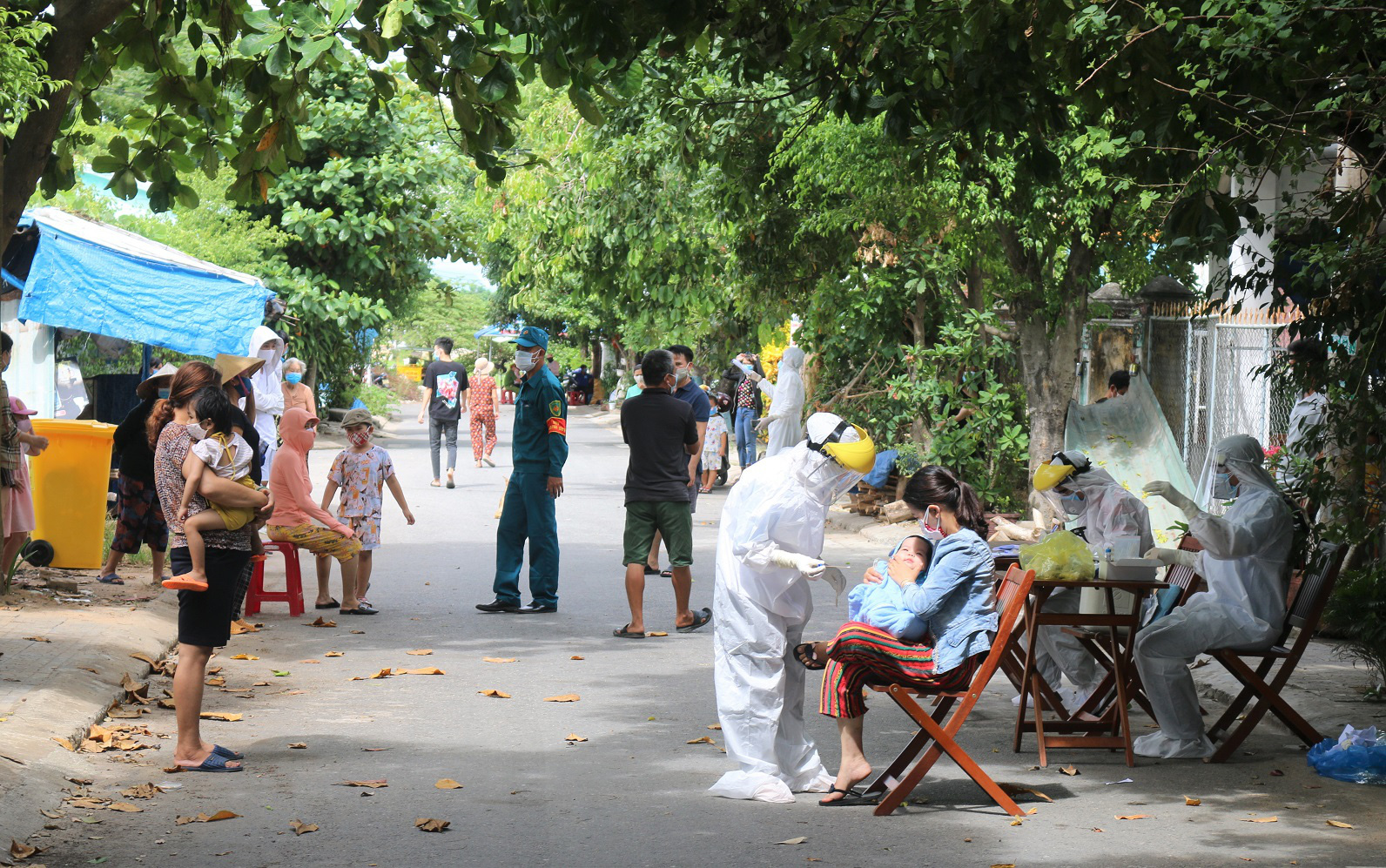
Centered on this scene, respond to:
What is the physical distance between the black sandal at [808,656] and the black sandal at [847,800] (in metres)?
0.52

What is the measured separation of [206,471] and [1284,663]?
5.05 meters

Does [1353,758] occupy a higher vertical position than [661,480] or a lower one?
lower

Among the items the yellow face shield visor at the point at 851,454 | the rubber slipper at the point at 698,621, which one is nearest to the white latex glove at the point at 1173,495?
the yellow face shield visor at the point at 851,454

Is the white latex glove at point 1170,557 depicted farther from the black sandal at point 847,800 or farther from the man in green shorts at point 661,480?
the man in green shorts at point 661,480

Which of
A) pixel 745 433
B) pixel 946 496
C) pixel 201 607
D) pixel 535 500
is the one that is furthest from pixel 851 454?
pixel 745 433

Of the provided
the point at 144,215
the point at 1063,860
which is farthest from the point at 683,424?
the point at 144,215

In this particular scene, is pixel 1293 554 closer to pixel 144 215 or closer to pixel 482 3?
pixel 482 3

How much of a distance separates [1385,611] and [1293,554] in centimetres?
94

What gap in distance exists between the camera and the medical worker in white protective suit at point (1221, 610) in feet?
22.4

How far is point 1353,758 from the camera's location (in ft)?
21.3

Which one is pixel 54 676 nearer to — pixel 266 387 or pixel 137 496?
pixel 137 496

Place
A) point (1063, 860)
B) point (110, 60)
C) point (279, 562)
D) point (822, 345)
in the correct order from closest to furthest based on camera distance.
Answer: point (1063, 860) → point (110, 60) → point (279, 562) → point (822, 345)

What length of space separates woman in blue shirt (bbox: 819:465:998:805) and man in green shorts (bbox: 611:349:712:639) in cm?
426

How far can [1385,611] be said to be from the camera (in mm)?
7453
